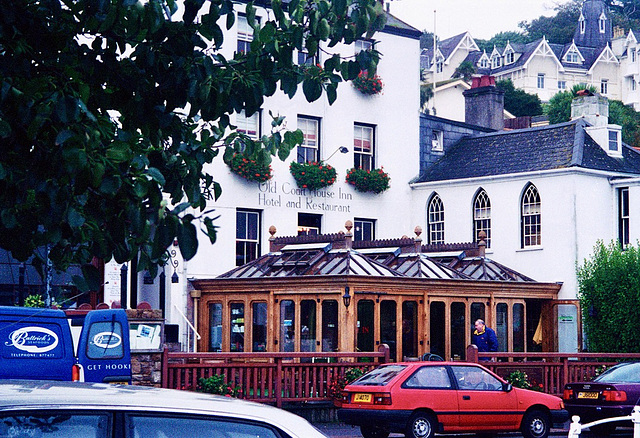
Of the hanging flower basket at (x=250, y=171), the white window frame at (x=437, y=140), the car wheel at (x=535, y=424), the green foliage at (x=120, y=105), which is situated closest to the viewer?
the green foliage at (x=120, y=105)

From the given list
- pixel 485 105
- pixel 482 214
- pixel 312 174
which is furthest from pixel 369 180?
pixel 485 105

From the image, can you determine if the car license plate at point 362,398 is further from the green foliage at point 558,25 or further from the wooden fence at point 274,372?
the green foliage at point 558,25

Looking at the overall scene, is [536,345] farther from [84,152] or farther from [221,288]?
[84,152]

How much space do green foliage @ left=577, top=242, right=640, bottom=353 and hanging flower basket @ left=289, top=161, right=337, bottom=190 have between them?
25.3ft

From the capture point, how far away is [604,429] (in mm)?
20719

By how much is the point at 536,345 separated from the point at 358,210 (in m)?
6.81

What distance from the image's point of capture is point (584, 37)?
144 meters

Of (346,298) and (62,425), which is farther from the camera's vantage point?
(346,298)

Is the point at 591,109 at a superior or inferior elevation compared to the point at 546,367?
superior

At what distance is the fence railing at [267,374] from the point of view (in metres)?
20.2

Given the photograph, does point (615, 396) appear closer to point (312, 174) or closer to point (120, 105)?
point (312, 174)

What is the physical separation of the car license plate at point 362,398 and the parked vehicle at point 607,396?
15.9 feet

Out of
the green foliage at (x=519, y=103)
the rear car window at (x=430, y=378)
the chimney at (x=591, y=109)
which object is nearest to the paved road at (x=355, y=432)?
the rear car window at (x=430, y=378)

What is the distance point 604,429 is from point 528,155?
13.9 meters
